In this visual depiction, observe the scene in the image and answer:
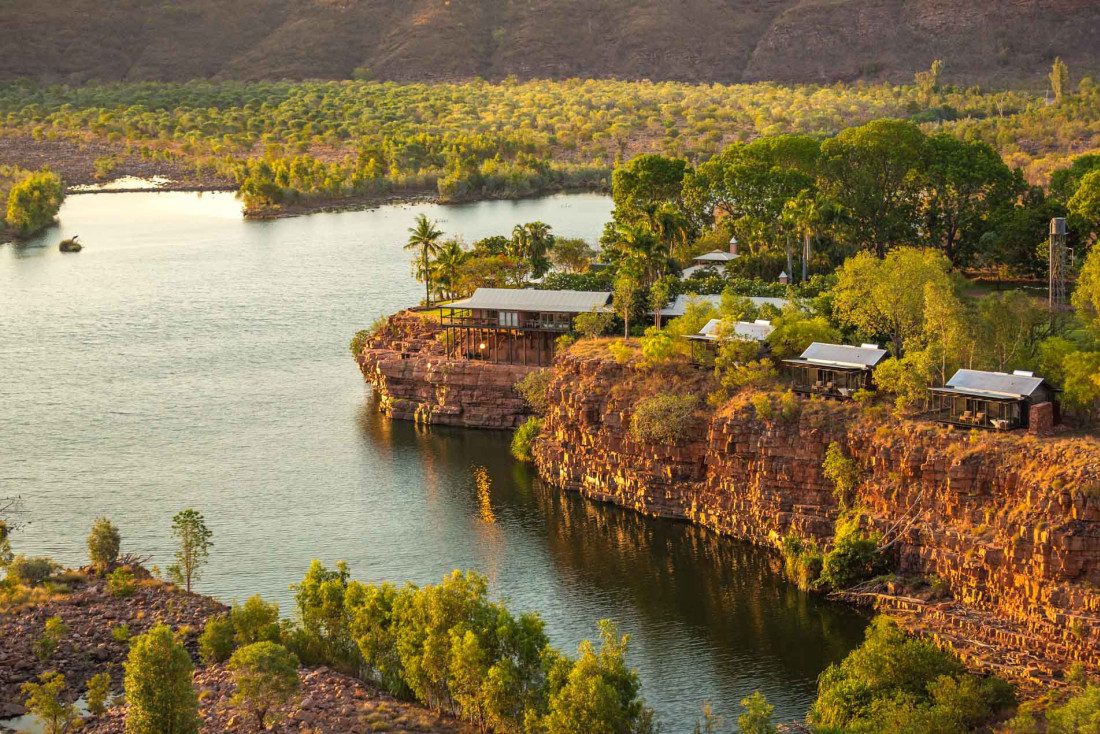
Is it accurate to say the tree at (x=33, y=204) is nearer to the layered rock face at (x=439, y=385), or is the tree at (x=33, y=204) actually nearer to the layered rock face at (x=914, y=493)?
the layered rock face at (x=439, y=385)

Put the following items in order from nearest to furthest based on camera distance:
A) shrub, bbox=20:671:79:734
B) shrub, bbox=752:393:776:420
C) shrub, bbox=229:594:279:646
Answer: shrub, bbox=20:671:79:734, shrub, bbox=229:594:279:646, shrub, bbox=752:393:776:420

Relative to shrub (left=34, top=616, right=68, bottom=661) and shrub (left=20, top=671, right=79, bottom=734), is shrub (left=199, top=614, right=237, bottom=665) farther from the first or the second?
shrub (left=34, top=616, right=68, bottom=661)

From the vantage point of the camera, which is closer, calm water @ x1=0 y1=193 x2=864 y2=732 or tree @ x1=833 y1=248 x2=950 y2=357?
calm water @ x1=0 y1=193 x2=864 y2=732

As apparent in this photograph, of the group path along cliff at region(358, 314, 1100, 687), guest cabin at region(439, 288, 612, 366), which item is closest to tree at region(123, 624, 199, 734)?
path along cliff at region(358, 314, 1100, 687)

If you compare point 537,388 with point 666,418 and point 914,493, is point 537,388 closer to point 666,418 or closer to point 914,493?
point 666,418

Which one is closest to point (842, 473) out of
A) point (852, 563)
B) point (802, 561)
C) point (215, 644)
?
point (802, 561)

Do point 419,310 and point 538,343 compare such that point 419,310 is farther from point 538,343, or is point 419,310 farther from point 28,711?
point 28,711
